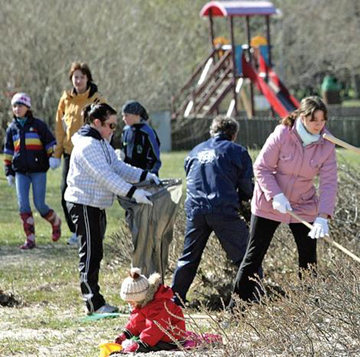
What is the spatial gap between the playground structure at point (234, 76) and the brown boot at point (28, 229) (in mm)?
18753

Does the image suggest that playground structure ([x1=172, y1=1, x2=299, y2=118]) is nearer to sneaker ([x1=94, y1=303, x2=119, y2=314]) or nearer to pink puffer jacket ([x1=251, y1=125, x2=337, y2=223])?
sneaker ([x1=94, y1=303, x2=119, y2=314])

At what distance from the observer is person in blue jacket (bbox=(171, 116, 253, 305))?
7680 mm

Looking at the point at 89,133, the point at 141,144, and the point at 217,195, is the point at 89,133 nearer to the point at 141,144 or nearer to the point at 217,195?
the point at 217,195

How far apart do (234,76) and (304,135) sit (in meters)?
23.1

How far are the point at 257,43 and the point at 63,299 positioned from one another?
985 inches

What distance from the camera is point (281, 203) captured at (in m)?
7.11

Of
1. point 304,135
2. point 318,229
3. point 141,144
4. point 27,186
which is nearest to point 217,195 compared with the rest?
point 304,135

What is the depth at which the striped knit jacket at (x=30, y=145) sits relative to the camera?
1070 cm

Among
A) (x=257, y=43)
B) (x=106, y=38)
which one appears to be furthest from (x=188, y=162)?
(x=257, y=43)

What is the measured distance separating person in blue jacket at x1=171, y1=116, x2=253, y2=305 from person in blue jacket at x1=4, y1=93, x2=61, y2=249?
10.4ft

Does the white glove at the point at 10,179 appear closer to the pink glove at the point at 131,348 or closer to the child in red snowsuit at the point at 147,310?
the child in red snowsuit at the point at 147,310

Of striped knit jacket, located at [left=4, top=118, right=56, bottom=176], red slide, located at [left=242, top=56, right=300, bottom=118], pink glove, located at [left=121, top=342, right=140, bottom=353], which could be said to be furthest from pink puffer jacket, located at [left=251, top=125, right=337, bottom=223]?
red slide, located at [left=242, top=56, right=300, bottom=118]

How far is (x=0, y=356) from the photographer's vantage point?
21.3 ft

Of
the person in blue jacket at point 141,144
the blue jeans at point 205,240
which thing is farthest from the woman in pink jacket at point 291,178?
the person in blue jacket at point 141,144
